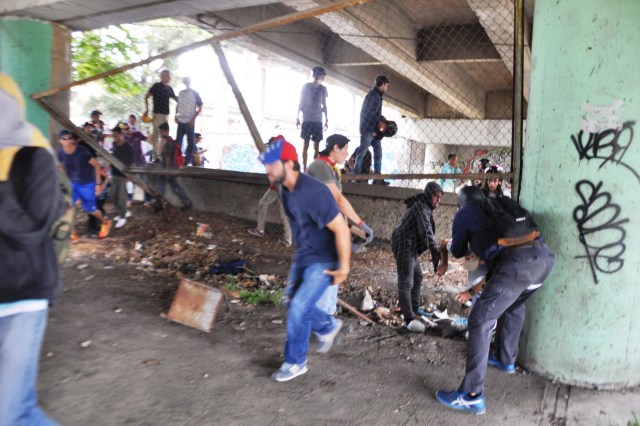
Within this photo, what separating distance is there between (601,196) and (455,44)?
680cm

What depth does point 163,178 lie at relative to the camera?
31.3 ft

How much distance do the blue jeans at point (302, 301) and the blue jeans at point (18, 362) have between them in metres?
1.55

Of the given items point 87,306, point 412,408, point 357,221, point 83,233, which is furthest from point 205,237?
point 412,408

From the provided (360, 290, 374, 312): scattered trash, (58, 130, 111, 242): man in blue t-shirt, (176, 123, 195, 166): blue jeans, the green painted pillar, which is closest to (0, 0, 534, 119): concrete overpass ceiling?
(58, 130, 111, 242): man in blue t-shirt

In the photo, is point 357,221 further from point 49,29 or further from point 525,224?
point 49,29

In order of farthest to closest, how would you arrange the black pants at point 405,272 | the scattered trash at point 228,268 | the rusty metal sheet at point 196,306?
the scattered trash at point 228,268 < the black pants at point 405,272 < the rusty metal sheet at point 196,306

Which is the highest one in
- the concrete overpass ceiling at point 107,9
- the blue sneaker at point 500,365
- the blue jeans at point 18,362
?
the concrete overpass ceiling at point 107,9

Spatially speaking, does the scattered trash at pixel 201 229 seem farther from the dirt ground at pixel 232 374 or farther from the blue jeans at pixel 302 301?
the blue jeans at pixel 302 301

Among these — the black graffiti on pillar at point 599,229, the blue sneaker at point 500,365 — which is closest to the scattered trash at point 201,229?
the blue sneaker at point 500,365

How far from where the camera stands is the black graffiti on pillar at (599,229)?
326cm

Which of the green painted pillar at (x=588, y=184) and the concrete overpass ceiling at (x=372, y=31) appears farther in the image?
the concrete overpass ceiling at (x=372, y=31)

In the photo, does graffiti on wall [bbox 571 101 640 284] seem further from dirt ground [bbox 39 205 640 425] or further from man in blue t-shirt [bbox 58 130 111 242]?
man in blue t-shirt [bbox 58 130 111 242]

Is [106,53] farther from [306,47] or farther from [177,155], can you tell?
[306,47]

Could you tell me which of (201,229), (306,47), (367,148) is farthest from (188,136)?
(367,148)
